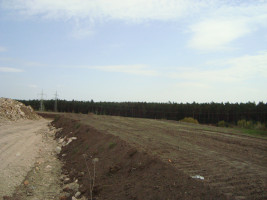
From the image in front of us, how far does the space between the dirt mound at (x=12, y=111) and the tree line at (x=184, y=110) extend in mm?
20104

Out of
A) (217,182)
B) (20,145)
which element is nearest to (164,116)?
(20,145)

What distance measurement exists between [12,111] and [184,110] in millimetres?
23946

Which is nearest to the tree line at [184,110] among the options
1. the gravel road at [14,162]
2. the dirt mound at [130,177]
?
the gravel road at [14,162]

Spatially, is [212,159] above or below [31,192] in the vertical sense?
above

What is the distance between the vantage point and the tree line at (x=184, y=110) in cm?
3488

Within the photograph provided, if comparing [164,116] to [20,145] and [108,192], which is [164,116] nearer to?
[20,145]

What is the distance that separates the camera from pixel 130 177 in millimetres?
6258

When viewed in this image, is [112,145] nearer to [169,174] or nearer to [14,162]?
[14,162]

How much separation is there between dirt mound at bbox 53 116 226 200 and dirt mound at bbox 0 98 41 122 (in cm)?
2070

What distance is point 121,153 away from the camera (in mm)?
8133

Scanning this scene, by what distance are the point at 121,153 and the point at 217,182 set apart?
3.65 m

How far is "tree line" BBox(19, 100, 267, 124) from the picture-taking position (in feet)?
114

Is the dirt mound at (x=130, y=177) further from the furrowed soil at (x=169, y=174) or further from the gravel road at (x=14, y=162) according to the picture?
the gravel road at (x=14, y=162)

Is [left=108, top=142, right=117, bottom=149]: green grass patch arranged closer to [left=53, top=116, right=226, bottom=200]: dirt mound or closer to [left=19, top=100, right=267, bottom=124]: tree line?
[left=53, top=116, right=226, bottom=200]: dirt mound
